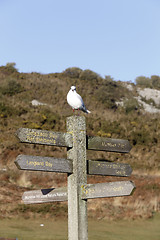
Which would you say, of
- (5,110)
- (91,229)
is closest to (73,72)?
(5,110)

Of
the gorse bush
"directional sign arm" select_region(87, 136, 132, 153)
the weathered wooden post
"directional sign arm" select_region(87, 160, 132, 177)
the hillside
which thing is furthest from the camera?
the gorse bush

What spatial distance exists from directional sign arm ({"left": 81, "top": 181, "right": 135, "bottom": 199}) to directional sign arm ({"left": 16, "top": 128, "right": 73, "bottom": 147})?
2.66 feet

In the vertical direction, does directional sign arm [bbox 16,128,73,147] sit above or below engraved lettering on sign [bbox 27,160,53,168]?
above

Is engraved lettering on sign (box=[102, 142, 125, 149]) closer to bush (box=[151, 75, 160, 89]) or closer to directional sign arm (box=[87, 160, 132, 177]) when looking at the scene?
directional sign arm (box=[87, 160, 132, 177])

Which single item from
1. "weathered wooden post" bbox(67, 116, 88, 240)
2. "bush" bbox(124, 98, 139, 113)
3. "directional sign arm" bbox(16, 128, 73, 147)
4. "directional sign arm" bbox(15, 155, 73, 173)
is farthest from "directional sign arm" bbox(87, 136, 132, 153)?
"bush" bbox(124, 98, 139, 113)

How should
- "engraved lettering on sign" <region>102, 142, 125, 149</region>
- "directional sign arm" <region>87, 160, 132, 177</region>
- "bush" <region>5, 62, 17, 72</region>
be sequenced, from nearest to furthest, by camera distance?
"directional sign arm" <region>87, 160, 132, 177</region> < "engraved lettering on sign" <region>102, 142, 125, 149</region> < "bush" <region>5, 62, 17, 72</region>

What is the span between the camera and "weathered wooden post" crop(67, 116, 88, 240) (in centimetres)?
677

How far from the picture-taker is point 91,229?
504 inches

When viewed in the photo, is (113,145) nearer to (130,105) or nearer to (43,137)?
(43,137)

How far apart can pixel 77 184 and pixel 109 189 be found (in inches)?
21.9

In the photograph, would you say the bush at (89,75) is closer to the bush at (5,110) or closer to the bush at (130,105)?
the bush at (130,105)

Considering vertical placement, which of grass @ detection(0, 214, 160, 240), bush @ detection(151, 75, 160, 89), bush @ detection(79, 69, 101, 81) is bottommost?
grass @ detection(0, 214, 160, 240)

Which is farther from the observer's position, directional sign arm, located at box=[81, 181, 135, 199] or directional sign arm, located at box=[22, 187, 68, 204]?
directional sign arm, located at box=[22, 187, 68, 204]

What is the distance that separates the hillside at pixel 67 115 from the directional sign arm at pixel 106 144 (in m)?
7.36
